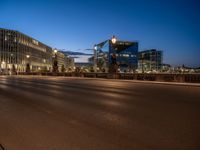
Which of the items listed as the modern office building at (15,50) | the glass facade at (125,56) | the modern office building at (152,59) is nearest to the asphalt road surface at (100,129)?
the modern office building at (15,50)

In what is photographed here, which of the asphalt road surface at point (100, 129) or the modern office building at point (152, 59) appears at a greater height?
the modern office building at point (152, 59)

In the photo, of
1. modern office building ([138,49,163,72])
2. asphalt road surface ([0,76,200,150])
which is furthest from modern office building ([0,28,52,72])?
asphalt road surface ([0,76,200,150])

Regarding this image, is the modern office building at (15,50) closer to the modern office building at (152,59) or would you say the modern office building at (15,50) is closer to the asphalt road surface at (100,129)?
the modern office building at (152,59)

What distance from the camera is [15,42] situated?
12281 centimetres

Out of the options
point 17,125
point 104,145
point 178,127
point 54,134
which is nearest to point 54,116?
point 17,125

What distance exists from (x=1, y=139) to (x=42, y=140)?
1042mm

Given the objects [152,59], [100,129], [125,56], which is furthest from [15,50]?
[100,129]

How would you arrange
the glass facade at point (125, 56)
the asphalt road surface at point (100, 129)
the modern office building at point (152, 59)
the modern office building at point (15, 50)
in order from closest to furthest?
the asphalt road surface at point (100, 129) < the modern office building at point (15, 50) < the glass facade at point (125, 56) < the modern office building at point (152, 59)

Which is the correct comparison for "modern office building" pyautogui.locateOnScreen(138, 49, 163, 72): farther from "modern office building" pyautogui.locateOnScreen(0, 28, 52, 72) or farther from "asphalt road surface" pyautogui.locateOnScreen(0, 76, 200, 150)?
"asphalt road surface" pyautogui.locateOnScreen(0, 76, 200, 150)

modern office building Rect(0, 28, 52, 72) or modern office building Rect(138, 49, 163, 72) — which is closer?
modern office building Rect(0, 28, 52, 72)

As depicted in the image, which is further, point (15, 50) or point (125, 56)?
point (125, 56)

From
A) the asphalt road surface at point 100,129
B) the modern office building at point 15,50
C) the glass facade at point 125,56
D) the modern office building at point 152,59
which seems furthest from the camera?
the modern office building at point 152,59

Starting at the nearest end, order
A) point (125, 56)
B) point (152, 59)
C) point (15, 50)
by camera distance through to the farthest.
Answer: point (15, 50)
point (125, 56)
point (152, 59)

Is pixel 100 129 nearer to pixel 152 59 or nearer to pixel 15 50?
pixel 15 50
